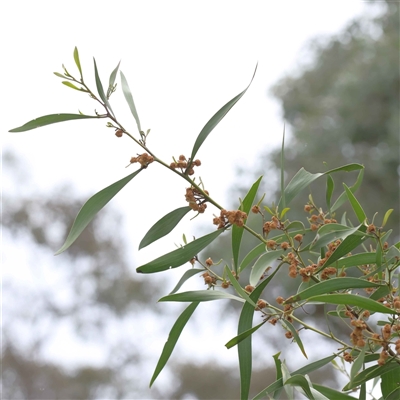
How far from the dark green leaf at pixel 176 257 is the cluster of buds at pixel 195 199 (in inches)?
0.7

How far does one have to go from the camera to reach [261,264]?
316 mm

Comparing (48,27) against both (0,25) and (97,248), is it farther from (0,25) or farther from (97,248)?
(97,248)

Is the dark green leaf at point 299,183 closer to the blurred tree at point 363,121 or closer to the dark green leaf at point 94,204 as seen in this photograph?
the dark green leaf at point 94,204

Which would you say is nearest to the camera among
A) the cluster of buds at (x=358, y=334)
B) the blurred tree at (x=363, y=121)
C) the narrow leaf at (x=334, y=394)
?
the cluster of buds at (x=358, y=334)

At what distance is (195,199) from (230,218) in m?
0.03

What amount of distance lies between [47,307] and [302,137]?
207cm

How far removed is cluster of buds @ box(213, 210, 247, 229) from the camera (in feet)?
0.98

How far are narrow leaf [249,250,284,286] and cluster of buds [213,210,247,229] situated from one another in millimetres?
30

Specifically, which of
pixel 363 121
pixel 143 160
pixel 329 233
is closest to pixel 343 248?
pixel 329 233

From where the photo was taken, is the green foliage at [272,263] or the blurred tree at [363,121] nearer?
the green foliage at [272,263]

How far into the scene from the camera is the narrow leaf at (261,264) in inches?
12.3

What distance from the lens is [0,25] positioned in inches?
115

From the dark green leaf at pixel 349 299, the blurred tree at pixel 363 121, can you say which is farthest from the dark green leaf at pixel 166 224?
the blurred tree at pixel 363 121

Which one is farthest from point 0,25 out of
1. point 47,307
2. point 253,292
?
point 253,292
